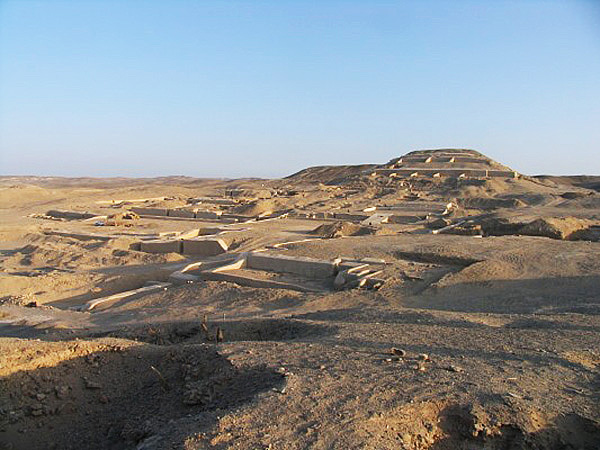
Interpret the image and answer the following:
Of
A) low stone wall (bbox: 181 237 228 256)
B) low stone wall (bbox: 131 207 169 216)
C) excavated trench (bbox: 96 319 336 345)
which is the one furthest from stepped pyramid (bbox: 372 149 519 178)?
excavated trench (bbox: 96 319 336 345)

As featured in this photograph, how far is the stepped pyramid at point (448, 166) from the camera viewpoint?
31484mm

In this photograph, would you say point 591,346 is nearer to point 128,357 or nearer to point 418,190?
point 128,357

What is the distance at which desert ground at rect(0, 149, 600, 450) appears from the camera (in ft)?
10.9

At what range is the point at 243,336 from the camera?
6.29 m

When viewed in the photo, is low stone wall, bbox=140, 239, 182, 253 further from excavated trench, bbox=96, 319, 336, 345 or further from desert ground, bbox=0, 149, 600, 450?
excavated trench, bbox=96, 319, 336, 345

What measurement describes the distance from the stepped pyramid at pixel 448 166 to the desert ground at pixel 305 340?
677 inches

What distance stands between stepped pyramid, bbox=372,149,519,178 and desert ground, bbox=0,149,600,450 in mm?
17189

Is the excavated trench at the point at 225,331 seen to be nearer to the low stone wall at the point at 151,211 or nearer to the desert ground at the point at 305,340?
the desert ground at the point at 305,340

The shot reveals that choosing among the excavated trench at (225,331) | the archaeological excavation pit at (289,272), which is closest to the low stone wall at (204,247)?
the archaeological excavation pit at (289,272)

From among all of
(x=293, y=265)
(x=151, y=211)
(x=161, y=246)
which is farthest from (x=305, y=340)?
(x=151, y=211)

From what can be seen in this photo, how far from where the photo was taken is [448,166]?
111 ft

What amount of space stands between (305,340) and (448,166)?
30.4 m

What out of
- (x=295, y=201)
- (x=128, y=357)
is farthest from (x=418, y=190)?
(x=128, y=357)

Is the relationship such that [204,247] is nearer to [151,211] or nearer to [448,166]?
[151,211]
